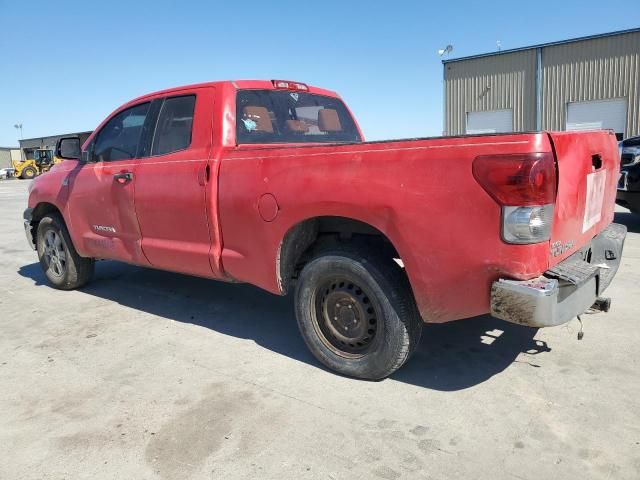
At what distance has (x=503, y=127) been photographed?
76.6ft

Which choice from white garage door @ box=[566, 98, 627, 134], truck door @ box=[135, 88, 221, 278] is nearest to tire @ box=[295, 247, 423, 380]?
truck door @ box=[135, 88, 221, 278]

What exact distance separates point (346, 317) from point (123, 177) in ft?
8.18

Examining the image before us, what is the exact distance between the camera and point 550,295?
2496 mm

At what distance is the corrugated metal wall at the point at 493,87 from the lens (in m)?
22.5

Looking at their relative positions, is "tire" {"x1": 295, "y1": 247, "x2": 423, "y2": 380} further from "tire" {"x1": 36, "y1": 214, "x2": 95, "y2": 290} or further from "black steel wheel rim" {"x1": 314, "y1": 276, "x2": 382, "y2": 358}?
"tire" {"x1": 36, "y1": 214, "x2": 95, "y2": 290}

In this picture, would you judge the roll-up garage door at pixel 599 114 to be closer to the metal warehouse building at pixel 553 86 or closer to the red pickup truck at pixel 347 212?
the metal warehouse building at pixel 553 86

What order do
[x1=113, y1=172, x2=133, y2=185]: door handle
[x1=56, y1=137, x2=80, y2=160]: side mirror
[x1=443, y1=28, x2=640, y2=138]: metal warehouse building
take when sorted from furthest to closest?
[x1=443, y1=28, x2=640, y2=138]: metal warehouse building
[x1=56, y1=137, x2=80, y2=160]: side mirror
[x1=113, y1=172, x2=133, y2=185]: door handle

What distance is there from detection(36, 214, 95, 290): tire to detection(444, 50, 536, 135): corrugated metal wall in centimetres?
2022

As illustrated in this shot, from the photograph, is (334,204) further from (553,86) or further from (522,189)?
(553,86)

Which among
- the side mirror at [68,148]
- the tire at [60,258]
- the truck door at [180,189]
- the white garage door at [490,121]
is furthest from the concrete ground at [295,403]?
the white garage door at [490,121]

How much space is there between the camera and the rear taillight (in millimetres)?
2426

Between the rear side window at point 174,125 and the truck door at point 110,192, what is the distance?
10.4 inches

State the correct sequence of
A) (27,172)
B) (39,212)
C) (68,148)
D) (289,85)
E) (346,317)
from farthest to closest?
(27,172)
(39,212)
(68,148)
(289,85)
(346,317)

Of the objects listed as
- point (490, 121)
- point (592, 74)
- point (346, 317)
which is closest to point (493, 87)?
point (490, 121)
